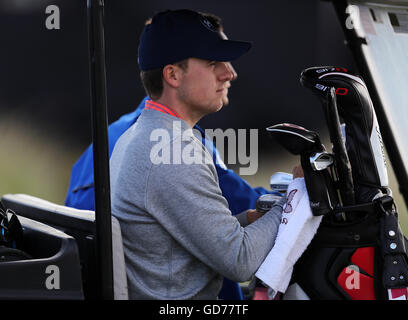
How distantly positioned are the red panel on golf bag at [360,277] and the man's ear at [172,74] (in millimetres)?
650

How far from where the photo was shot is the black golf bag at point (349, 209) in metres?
1.52

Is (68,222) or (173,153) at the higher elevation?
Result: (173,153)

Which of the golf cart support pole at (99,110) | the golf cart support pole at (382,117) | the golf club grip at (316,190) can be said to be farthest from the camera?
the golf cart support pole at (382,117)

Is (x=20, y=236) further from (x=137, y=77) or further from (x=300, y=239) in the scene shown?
(x=137, y=77)

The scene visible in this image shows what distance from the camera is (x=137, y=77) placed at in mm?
4199

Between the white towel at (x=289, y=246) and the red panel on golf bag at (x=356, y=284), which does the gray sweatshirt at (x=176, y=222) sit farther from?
the red panel on golf bag at (x=356, y=284)

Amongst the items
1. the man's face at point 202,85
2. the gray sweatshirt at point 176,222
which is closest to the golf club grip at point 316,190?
the gray sweatshirt at point 176,222

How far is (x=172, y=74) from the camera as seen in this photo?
1.75 m

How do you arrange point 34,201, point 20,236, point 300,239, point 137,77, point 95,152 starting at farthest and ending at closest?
point 137,77, point 34,201, point 20,236, point 300,239, point 95,152

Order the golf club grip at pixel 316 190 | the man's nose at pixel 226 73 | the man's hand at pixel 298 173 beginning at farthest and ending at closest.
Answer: the man's nose at pixel 226 73 < the man's hand at pixel 298 173 < the golf club grip at pixel 316 190

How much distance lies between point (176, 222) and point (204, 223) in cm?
8

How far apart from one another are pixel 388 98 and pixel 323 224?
2.29ft

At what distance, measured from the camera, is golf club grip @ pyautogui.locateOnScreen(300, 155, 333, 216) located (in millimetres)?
1514
